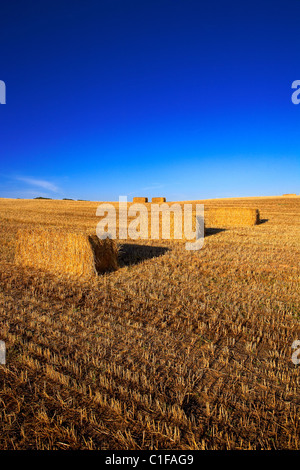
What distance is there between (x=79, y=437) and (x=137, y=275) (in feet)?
15.3

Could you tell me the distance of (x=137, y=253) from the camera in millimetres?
9062

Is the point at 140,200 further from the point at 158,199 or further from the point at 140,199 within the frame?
the point at 158,199

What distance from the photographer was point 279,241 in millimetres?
11570

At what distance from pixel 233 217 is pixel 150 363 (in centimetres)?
1703

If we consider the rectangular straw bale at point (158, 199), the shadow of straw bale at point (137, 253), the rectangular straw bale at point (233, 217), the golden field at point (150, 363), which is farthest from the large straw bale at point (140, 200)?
the golden field at point (150, 363)

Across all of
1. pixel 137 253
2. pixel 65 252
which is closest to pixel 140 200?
pixel 137 253

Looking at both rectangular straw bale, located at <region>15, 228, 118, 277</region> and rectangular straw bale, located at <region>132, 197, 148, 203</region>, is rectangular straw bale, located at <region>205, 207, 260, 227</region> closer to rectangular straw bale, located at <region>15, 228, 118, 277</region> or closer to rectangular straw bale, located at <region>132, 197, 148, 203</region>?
rectangular straw bale, located at <region>15, 228, 118, 277</region>

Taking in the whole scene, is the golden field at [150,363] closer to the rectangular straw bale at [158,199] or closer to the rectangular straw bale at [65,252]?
the rectangular straw bale at [65,252]

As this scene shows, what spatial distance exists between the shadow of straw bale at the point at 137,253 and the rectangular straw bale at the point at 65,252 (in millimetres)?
718

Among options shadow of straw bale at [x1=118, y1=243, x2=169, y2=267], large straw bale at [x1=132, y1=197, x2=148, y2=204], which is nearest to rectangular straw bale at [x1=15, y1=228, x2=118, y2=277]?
shadow of straw bale at [x1=118, y1=243, x2=169, y2=267]

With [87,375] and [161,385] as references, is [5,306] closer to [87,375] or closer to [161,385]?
[87,375]

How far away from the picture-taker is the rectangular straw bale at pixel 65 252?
6977 mm

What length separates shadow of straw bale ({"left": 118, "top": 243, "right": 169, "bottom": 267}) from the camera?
27.0 feet
